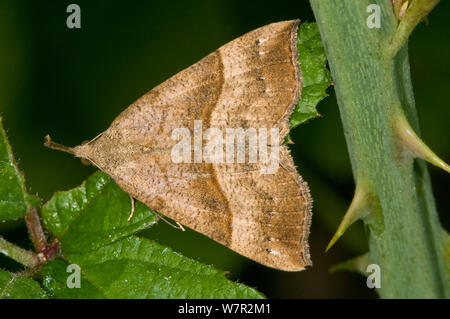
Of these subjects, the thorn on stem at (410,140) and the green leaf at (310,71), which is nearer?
the thorn on stem at (410,140)

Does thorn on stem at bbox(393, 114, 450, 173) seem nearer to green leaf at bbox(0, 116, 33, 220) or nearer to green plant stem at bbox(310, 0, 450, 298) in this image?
green plant stem at bbox(310, 0, 450, 298)

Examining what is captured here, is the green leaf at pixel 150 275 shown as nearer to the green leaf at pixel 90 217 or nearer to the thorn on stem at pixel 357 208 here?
the green leaf at pixel 90 217

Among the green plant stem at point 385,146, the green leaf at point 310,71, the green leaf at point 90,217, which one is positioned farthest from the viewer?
the green leaf at point 310,71

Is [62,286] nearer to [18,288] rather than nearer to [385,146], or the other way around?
[18,288]

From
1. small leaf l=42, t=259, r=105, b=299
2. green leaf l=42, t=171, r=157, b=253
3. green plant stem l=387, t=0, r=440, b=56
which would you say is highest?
green plant stem l=387, t=0, r=440, b=56

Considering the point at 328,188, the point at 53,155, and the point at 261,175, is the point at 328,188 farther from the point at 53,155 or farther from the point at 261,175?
the point at 53,155

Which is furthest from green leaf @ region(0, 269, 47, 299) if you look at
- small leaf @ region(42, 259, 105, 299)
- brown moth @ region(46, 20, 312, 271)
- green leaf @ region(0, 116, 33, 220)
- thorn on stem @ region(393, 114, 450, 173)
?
thorn on stem @ region(393, 114, 450, 173)

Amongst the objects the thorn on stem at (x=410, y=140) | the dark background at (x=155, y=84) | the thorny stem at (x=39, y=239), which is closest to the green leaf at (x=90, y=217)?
the thorny stem at (x=39, y=239)

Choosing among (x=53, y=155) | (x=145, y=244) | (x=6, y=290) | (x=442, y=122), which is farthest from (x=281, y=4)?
(x=6, y=290)
